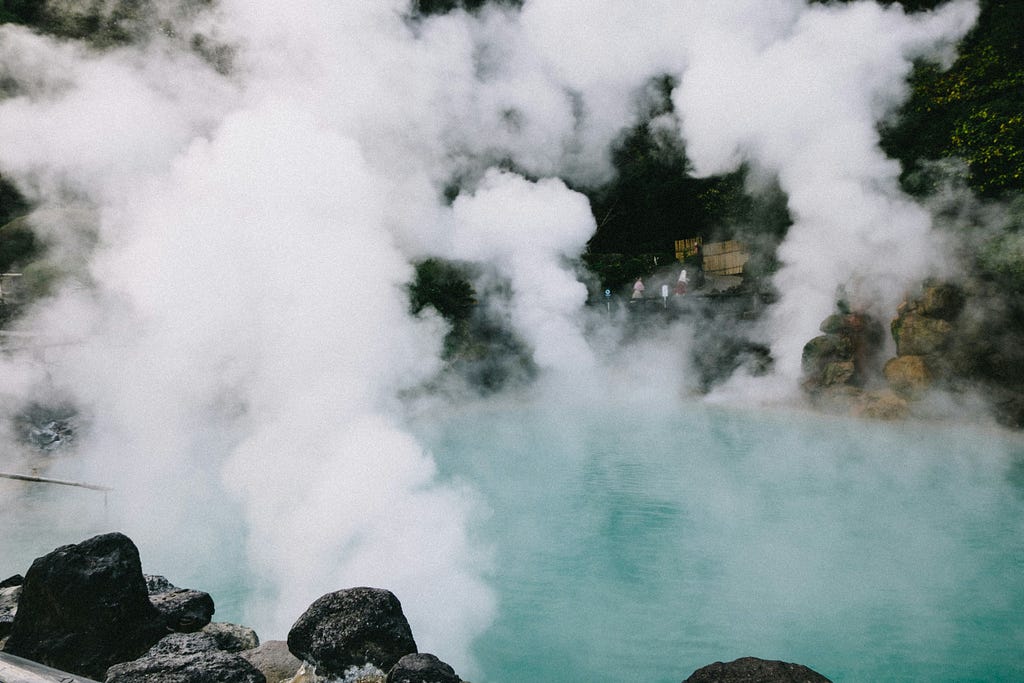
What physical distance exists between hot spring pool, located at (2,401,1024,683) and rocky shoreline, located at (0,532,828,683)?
766 millimetres

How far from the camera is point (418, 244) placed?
29.7 feet

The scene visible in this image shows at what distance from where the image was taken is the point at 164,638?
3.41 meters

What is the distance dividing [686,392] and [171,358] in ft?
32.4

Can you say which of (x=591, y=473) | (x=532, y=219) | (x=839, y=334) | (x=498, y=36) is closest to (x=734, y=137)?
(x=839, y=334)

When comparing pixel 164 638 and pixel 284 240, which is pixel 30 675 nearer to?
pixel 164 638

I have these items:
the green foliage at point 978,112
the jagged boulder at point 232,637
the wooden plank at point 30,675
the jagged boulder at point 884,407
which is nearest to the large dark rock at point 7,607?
the jagged boulder at point 232,637

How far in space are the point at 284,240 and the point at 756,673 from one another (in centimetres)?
465

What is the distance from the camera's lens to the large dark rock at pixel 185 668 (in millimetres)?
2955

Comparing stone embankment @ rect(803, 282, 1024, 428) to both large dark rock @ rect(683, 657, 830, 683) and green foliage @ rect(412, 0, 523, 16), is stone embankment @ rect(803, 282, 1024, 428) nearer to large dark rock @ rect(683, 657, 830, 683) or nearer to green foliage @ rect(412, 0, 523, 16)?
green foliage @ rect(412, 0, 523, 16)

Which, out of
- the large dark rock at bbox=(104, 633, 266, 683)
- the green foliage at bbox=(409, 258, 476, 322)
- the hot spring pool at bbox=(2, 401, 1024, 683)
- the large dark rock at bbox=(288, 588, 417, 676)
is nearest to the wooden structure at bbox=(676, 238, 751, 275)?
the green foliage at bbox=(409, 258, 476, 322)

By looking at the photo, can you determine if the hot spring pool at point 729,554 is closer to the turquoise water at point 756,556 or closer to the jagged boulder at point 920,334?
the turquoise water at point 756,556

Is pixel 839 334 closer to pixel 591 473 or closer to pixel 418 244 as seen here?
pixel 591 473

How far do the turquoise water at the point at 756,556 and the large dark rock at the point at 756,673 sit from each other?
2.95 ft

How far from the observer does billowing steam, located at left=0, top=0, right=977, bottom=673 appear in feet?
15.7
